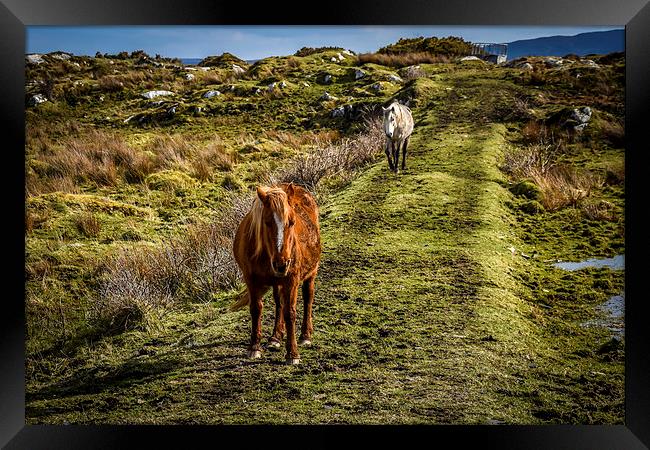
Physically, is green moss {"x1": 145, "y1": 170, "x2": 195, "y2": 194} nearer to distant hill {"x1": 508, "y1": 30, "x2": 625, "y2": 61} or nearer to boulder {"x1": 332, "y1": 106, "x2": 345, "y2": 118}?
boulder {"x1": 332, "y1": 106, "x2": 345, "y2": 118}

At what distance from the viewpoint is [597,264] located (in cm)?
552

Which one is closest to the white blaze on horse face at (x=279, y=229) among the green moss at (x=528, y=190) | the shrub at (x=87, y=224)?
the shrub at (x=87, y=224)

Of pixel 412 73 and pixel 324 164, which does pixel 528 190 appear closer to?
pixel 412 73

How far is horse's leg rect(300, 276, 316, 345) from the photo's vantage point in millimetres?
4617

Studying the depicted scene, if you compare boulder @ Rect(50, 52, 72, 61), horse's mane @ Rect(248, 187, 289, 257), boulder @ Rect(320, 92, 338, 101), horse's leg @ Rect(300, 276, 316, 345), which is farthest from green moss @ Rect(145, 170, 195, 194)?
horse's mane @ Rect(248, 187, 289, 257)

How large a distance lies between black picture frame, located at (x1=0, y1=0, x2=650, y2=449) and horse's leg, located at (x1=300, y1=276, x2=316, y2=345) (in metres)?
0.71

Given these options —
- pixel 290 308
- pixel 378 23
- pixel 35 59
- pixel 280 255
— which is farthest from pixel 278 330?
pixel 35 59

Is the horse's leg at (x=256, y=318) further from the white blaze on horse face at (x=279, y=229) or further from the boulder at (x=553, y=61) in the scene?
the boulder at (x=553, y=61)

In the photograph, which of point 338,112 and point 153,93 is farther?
point 338,112

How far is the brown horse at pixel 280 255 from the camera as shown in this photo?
3.81 m

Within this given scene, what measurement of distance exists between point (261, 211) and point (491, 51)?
132 inches
